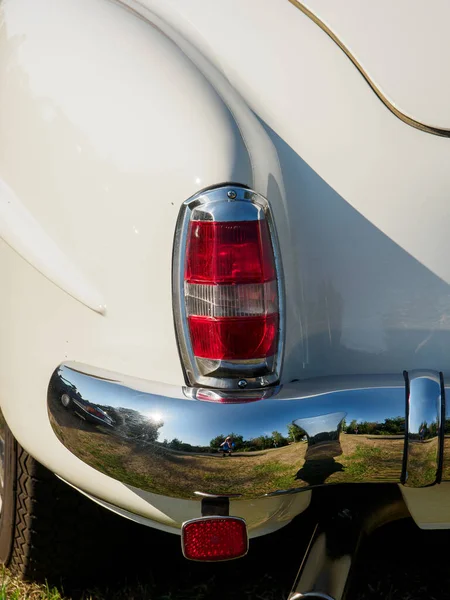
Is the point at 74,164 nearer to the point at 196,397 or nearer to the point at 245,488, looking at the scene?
the point at 196,397

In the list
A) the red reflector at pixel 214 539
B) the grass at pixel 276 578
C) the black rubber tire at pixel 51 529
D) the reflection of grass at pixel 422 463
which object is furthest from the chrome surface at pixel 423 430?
the black rubber tire at pixel 51 529

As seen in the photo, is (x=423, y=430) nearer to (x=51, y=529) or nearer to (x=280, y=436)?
(x=280, y=436)

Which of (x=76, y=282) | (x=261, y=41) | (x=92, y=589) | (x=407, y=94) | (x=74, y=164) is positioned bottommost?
(x=92, y=589)

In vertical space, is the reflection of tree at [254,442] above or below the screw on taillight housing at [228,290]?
below

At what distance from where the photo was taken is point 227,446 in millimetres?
1522

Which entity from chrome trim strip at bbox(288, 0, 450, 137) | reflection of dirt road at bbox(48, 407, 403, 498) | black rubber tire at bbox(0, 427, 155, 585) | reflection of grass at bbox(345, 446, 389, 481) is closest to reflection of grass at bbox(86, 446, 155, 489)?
reflection of dirt road at bbox(48, 407, 403, 498)

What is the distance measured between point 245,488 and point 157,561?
3.30 ft

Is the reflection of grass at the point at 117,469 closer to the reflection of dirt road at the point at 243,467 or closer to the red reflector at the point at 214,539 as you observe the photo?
the reflection of dirt road at the point at 243,467

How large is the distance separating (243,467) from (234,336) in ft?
0.78

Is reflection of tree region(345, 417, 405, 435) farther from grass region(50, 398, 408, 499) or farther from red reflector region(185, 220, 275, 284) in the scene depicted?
red reflector region(185, 220, 275, 284)

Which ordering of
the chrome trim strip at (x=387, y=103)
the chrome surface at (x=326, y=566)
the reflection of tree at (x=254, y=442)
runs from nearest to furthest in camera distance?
the reflection of tree at (x=254, y=442)
the chrome trim strip at (x=387, y=103)
the chrome surface at (x=326, y=566)

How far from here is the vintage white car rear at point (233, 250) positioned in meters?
1.53

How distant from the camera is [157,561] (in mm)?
2443

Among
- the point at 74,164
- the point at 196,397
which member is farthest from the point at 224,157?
the point at 196,397
